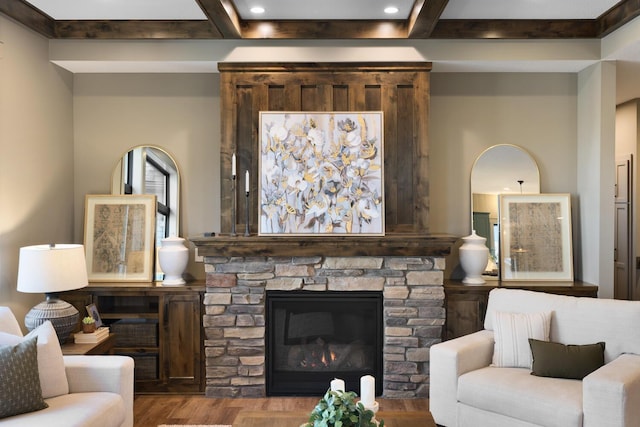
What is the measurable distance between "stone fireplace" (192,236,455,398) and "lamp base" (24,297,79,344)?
0.93 m

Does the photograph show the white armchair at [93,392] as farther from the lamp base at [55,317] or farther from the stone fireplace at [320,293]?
the stone fireplace at [320,293]

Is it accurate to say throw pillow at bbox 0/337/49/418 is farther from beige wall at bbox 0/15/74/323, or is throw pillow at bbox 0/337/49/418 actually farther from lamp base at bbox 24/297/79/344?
beige wall at bbox 0/15/74/323

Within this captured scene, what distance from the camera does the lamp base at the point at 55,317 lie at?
3502 millimetres

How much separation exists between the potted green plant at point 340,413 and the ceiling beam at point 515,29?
2936 mm

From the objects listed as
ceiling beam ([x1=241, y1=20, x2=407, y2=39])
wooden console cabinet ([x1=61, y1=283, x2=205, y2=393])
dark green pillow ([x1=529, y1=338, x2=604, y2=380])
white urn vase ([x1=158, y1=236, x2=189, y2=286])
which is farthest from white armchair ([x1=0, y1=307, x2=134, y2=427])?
ceiling beam ([x1=241, y1=20, x2=407, y2=39])

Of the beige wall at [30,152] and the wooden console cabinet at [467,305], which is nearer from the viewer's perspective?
the beige wall at [30,152]

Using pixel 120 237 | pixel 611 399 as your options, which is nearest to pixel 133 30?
pixel 120 237

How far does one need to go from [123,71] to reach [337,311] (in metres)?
2.60

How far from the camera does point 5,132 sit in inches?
141

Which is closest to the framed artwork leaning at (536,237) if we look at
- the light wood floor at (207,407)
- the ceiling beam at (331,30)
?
the light wood floor at (207,407)

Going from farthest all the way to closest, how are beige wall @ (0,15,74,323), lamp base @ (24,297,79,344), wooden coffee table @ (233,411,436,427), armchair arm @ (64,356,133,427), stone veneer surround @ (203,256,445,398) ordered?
stone veneer surround @ (203,256,445,398) < beige wall @ (0,15,74,323) < lamp base @ (24,297,79,344) < armchair arm @ (64,356,133,427) < wooden coffee table @ (233,411,436,427)

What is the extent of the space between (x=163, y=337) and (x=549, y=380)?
2699 millimetres

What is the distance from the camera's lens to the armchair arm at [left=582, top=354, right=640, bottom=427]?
2.62 m

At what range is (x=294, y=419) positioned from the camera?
103 inches
